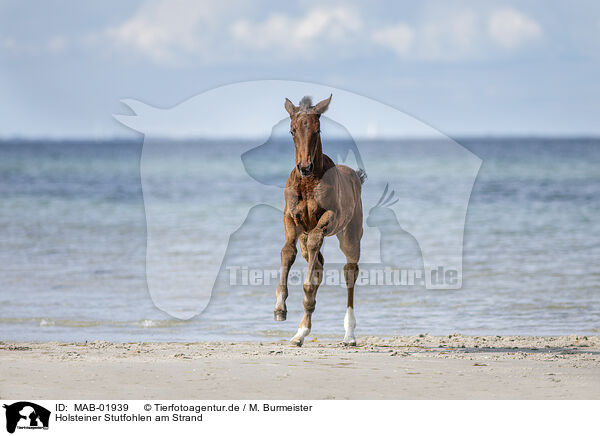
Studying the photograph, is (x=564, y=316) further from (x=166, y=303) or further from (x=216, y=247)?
(x=216, y=247)

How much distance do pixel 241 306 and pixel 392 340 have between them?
10.2 feet

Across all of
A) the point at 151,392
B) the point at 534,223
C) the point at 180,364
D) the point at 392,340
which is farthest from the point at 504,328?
the point at 534,223

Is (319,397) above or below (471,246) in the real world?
below

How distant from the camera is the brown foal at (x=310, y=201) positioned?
26.1 feet

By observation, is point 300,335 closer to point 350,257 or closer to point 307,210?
point 350,257

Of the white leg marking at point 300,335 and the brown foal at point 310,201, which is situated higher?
the brown foal at point 310,201

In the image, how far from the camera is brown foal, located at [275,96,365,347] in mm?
7949

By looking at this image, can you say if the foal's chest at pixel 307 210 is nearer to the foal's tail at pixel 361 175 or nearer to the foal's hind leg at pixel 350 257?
the foal's hind leg at pixel 350 257

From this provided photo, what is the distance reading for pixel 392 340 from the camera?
1008 centimetres
